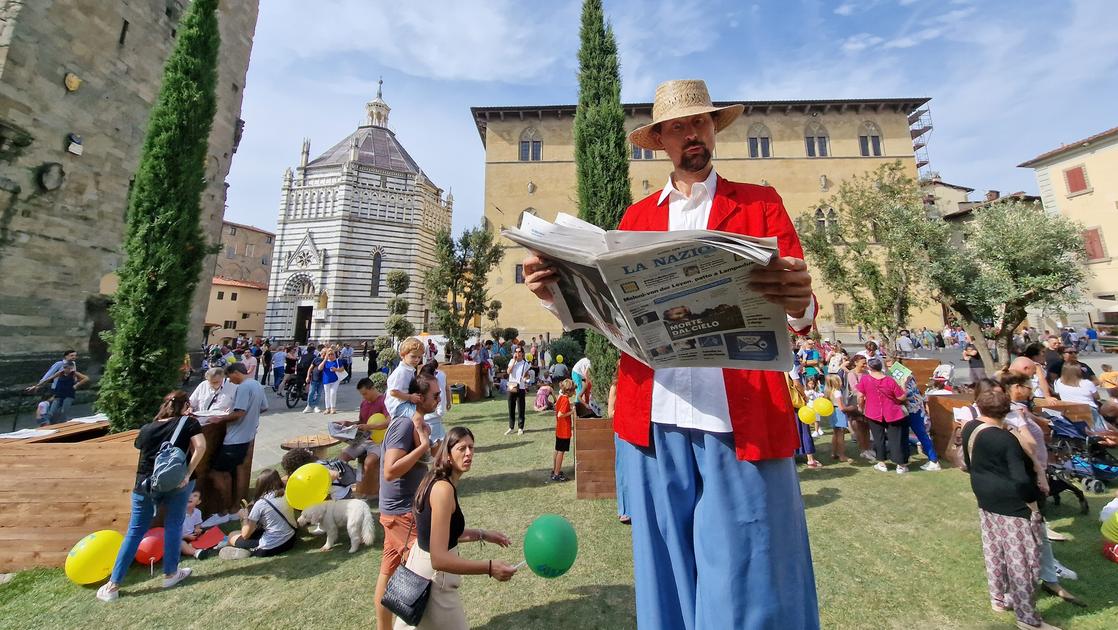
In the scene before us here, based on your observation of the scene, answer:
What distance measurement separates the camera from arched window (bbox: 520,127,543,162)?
32.0 m

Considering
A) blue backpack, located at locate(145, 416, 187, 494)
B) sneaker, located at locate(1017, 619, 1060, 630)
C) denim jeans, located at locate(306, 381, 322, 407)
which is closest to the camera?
sneaker, located at locate(1017, 619, 1060, 630)

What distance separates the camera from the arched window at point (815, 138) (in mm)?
31750

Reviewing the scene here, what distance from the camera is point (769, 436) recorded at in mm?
1579

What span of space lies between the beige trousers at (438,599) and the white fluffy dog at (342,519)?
2612 mm

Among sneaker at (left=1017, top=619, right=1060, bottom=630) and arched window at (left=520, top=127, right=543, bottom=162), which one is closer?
sneaker at (left=1017, top=619, right=1060, bottom=630)

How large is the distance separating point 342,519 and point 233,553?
41.7 inches

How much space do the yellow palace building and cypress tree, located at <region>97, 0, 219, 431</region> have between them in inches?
921

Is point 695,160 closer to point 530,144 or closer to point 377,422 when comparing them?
point 377,422

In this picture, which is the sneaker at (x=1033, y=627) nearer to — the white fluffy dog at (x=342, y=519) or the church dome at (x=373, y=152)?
the white fluffy dog at (x=342, y=519)

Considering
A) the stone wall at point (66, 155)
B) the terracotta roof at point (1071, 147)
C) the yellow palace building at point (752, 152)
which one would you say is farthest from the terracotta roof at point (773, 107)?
the stone wall at point (66, 155)

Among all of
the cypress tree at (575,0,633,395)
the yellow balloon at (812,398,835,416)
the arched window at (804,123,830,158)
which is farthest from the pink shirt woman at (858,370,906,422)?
the arched window at (804,123,830,158)

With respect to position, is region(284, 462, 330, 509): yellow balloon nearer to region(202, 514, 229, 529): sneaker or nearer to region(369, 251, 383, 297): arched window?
region(202, 514, 229, 529): sneaker

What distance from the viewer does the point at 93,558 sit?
12.5 ft

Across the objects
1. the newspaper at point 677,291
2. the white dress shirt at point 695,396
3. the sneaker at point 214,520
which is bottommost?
the sneaker at point 214,520
